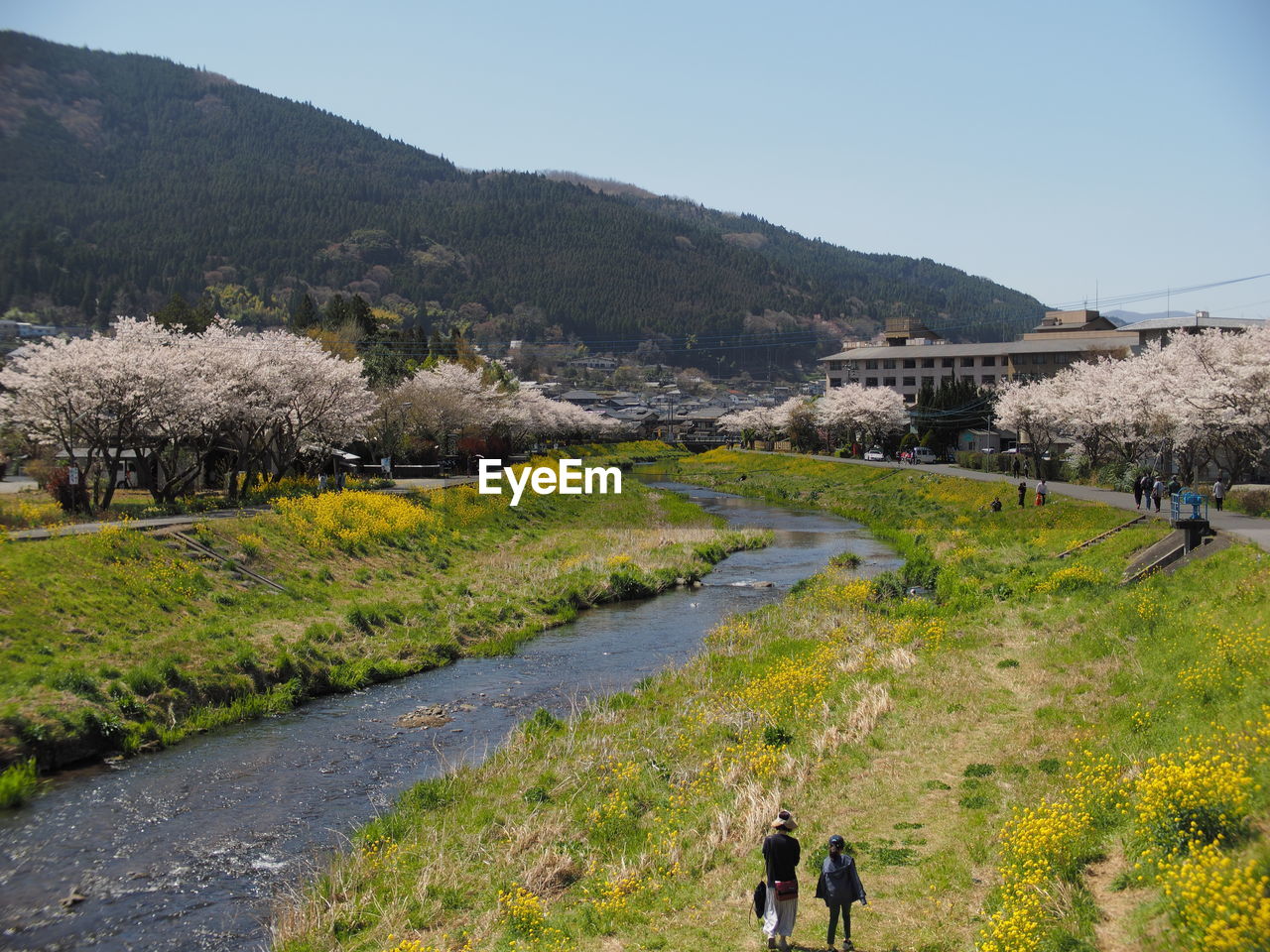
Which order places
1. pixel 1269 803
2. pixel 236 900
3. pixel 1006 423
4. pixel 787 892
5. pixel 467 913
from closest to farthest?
pixel 1269 803
pixel 787 892
pixel 467 913
pixel 236 900
pixel 1006 423

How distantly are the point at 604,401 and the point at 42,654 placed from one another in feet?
593

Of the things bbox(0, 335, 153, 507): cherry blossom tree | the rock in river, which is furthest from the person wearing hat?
bbox(0, 335, 153, 507): cherry blossom tree

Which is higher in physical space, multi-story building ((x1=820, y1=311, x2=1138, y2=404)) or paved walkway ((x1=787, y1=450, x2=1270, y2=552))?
multi-story building ((x1=820, y1=311, x2=1138, y2=404))

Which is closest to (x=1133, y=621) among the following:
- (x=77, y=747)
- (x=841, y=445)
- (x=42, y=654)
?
(x=77, y=747)

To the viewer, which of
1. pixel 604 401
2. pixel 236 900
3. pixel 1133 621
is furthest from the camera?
pixel 604 401

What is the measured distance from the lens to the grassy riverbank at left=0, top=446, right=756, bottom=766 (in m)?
18.7

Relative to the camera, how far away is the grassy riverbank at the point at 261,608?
61.3 feet

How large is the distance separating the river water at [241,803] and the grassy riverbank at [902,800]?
1.29 m

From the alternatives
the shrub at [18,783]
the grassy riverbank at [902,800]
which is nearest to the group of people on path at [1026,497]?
the grassy riverbank at [902,800]

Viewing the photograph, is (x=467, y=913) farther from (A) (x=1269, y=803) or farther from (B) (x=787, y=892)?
(A) (x=1269, y=803)

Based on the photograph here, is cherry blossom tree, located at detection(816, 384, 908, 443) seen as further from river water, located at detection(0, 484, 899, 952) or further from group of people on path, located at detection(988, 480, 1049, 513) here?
river water, located at detection(0, 484, 899, 952)

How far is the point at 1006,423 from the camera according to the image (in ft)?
225

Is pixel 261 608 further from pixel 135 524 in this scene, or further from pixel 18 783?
pixel 18 783

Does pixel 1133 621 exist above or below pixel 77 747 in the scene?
above
